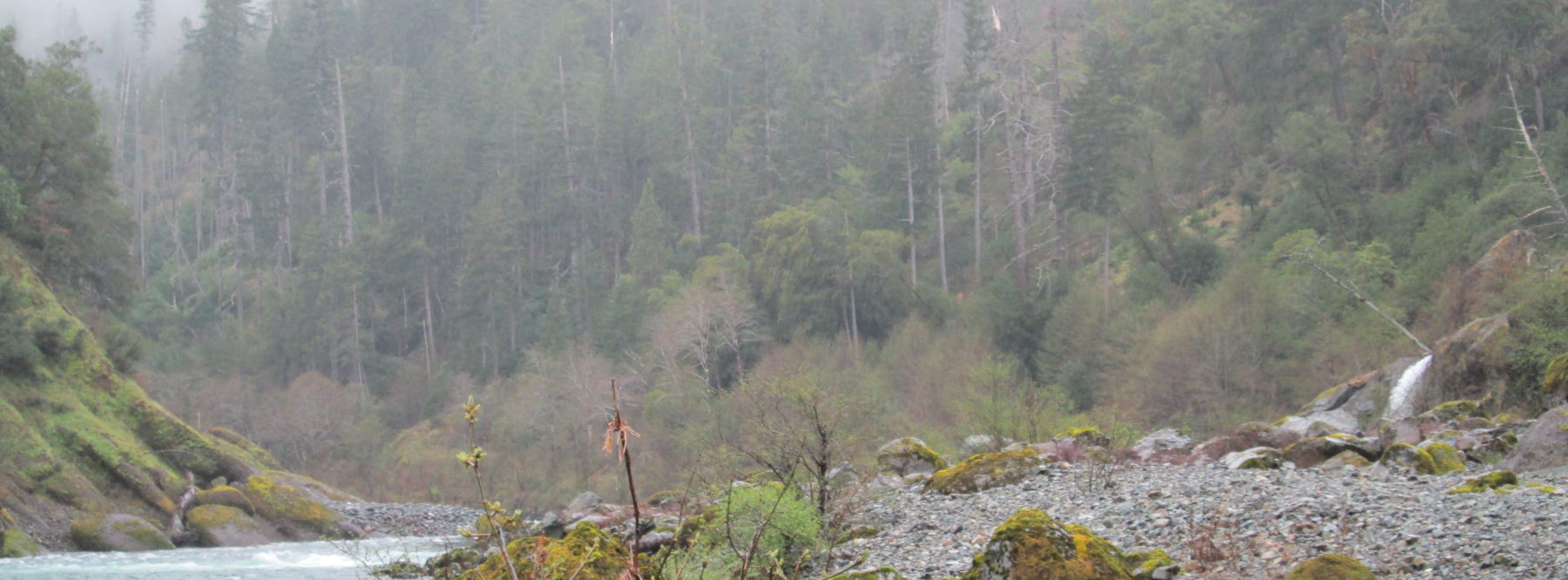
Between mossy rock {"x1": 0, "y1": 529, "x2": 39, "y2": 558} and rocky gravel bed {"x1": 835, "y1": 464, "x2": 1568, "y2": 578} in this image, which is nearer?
rocky gravel bed {"x1": 835, "y1": 464, "x2": 1568, "y2": 578}

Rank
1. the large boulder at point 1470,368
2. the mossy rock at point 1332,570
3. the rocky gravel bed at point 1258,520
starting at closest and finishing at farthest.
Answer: the mossy rock at point 1332,570
the rocky gravel bed at point 1258,520
the large boulder at point 1470,368

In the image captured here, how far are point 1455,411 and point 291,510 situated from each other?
25659 mm

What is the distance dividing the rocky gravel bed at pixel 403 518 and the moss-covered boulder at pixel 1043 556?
73.6ft

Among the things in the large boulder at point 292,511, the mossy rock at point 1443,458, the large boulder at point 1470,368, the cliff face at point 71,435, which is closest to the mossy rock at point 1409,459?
the mossy rock at point 1443,458

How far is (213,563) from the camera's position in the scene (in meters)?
21.4

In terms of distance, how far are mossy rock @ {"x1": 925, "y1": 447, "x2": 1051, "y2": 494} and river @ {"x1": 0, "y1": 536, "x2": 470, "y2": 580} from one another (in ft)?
26.2

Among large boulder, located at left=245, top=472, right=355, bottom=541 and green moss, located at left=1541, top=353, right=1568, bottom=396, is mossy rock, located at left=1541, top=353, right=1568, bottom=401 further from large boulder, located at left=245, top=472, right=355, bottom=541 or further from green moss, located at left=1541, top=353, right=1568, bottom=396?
large boulder, located at left=245, top=472, right=355, bottom=541

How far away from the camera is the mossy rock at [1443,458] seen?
14.0 meters

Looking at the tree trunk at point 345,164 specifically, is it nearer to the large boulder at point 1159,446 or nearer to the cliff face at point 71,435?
the cliff face at point 71,435

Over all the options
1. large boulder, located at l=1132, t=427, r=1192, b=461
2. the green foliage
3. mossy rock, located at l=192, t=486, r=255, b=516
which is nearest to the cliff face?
mossy rock, located at l=192, t=486, r=255, b=516

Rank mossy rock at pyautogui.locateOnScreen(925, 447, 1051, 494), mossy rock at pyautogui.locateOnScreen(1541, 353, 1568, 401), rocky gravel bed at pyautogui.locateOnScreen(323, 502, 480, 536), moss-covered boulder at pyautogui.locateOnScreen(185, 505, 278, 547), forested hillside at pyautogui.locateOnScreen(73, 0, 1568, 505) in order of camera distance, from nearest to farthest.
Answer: mossy rock at pyautogui.locateOnScreen(925, 447, 1051, 494), mossy rock at pyautogui.locateOnScreen(1541, 353, 1568, 401), moss-covered boulder at pyautogui.locateOnScreen(185, 505, 278, 547), rocky gravel bed at pyautogui.locateOnScreen(323, 502, 480, 536), forested hillside at pyautogui.locateOnScreen(73, 0, 1568, 505)

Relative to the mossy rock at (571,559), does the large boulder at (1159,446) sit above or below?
below

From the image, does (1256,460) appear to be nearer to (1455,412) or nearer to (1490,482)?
(1490,482)

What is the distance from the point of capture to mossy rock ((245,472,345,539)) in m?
28.7
